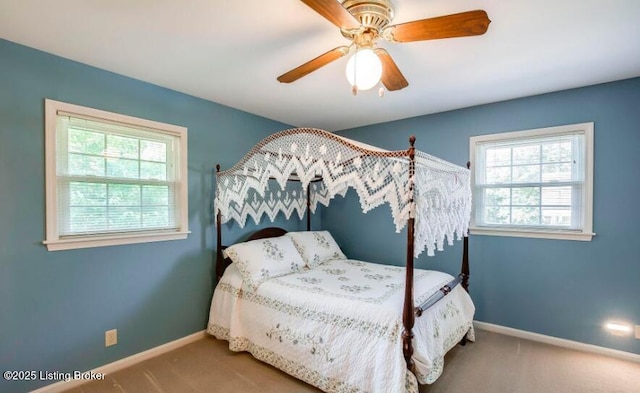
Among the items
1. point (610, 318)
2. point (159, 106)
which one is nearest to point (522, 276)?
point (610, 318)

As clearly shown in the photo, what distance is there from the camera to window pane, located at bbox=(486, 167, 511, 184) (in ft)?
10.4

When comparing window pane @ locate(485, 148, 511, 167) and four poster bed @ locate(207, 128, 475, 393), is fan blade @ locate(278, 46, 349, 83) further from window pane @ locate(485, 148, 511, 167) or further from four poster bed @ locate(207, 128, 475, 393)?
window pane @ locate(485, 148, 511, 167)

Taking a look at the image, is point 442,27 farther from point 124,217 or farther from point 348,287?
point 124,217

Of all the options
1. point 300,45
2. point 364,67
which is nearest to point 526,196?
point 364,67

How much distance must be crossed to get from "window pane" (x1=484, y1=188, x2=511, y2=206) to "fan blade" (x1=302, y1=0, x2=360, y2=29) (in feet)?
8.30

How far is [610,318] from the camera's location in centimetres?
267

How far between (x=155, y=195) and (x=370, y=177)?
1.99 m

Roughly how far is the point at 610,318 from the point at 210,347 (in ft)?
11.7

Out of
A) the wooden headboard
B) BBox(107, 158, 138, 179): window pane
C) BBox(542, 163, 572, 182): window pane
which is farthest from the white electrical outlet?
BBox(542, 163, 572, 182): window pane

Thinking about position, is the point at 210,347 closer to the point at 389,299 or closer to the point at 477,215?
the point at 389,299

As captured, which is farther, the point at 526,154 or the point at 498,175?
the point at 498,175

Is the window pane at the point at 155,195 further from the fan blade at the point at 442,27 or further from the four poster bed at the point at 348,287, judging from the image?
the fan blade at the point at 442,27

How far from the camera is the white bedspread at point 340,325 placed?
6.40ft

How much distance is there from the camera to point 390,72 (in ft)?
6.05
